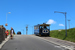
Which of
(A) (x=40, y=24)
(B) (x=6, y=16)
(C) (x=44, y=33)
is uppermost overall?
(B) (x=6, y=16)

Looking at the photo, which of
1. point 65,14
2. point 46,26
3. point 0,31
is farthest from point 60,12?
point 0,31

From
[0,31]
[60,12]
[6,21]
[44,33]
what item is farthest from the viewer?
[6,21]

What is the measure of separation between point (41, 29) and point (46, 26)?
1.55 meters

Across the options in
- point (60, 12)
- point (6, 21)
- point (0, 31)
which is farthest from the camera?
point (6, 21)

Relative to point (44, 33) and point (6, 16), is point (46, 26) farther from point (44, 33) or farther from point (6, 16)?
point (6, 16)

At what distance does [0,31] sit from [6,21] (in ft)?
83.3

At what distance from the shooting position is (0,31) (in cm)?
1917

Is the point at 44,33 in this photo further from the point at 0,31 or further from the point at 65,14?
the point at 0,31

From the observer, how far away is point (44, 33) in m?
34.0

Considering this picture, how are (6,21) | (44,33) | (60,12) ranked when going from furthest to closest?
(6,21) → (44,33) → (60,12)

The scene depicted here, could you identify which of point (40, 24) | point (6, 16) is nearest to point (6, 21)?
point (6, 16)

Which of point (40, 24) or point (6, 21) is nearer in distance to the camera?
point (40, 24)

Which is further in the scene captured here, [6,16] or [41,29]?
[6,16]

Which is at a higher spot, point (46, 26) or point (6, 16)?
point (6, 16)
